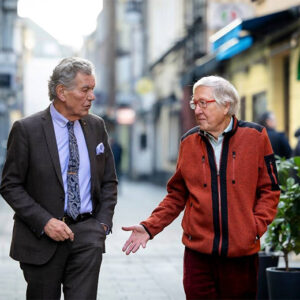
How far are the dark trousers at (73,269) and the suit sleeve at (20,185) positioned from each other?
0.62 ft

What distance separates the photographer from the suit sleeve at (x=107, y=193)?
5160mm

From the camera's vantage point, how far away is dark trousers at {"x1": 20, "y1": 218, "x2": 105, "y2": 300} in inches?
196

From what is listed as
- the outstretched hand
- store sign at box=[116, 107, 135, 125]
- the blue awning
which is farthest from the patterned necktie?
store sign at box=[116, 107, 135, 125]

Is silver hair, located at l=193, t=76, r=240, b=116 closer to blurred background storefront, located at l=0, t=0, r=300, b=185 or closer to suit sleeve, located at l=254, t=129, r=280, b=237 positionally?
suit sleeve, located at l=254, t=129, r=280, b=237

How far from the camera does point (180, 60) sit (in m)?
28.9

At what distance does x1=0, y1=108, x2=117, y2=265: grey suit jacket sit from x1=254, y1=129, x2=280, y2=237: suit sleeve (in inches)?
35.0

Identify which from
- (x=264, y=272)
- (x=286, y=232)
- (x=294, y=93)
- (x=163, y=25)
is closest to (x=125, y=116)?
(x=163, y=25)

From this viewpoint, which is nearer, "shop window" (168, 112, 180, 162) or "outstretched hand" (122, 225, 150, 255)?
"outstretched hand" (122, 225, 150, 255)

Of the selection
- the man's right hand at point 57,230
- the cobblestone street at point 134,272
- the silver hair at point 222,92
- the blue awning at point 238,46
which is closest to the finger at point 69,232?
the man's right hand at point 57,230

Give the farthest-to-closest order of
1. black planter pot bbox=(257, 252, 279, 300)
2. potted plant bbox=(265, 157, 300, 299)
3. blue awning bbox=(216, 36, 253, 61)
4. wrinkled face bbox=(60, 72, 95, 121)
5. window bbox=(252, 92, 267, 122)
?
window bbox=(252, 92, 267, 122), blue awning bbox=(216, 36, 253, 61), black planter pot bbox=(257, 252, 279, 300), potted plant bbox=(265, 157, 300, 299), wrinkled face bbox=(60, 72, 95, 121)

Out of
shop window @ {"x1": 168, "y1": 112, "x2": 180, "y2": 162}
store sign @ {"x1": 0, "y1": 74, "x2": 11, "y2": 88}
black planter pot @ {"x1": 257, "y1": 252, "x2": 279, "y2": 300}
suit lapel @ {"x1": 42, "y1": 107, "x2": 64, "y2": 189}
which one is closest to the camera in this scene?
suit lapel @ {"x1": 42, "y1": 107, "x2": 64, "y2": 189}

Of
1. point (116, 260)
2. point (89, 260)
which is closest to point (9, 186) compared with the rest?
point (89, 260)

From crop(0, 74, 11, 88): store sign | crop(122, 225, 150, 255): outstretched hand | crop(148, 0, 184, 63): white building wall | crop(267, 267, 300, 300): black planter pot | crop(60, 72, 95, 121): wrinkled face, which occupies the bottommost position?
crop(267, 267, 300, 300): black planter pot

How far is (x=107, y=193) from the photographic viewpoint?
5242 mm
